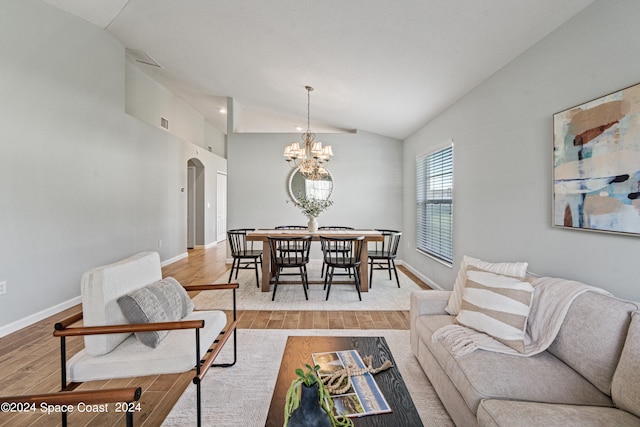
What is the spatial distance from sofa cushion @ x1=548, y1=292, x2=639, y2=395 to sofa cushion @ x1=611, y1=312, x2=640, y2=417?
0.24ft

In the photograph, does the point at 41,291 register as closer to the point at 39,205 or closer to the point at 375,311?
the point at 39,205

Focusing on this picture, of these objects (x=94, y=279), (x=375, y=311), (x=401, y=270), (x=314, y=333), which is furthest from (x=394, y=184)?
(x=94, y=279)

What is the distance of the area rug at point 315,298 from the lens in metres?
3.81

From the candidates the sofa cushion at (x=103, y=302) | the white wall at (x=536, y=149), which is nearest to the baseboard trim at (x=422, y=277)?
the white wall at (x=536, y=149)

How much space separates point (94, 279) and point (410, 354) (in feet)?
7.40

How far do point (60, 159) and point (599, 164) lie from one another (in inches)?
194

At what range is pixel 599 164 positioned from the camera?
1816 millimetres

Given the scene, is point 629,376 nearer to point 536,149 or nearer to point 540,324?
point 540,324

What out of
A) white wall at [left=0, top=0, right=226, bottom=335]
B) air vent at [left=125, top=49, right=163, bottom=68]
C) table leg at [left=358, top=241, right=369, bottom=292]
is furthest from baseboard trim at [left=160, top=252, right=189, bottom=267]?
table leg at [left=358, top=241, right=369, bottom=292]

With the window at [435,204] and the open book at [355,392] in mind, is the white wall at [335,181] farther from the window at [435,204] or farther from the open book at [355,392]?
the open book at [355,392]

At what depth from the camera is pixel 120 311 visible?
1.84 metres

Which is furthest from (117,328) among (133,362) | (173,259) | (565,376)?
(173,259)

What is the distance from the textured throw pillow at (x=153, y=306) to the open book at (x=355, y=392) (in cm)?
94

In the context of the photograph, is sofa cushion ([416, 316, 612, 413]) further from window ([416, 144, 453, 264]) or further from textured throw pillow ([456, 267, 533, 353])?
window ([416, 144, 453, 264])
